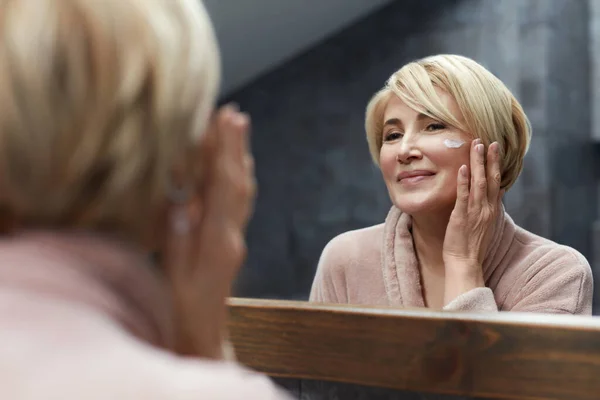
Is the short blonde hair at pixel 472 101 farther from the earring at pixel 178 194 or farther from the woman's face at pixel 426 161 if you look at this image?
the earring at pixel 178 194

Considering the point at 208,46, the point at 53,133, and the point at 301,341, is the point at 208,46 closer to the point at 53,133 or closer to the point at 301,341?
the point at 53,133

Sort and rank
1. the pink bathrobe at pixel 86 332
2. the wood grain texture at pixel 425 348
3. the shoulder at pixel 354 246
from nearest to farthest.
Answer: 1. the pink bathrobe at pixel 86 332
2. the wood grain texture at pixel 425 348
3. the shoulder at pixel 354 246

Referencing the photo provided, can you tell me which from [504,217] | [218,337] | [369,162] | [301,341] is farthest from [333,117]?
[218,337]

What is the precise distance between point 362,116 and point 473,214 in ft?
8.29

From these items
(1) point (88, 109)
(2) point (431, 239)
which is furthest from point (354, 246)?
(1) point (88, 109)

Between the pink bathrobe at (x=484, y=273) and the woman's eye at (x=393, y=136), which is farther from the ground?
the woman's eye at (x=393, y=136)

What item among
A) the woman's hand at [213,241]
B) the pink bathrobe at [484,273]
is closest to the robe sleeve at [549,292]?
the pink bathrobe at [484,273]

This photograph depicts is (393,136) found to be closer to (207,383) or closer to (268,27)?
(207,383)

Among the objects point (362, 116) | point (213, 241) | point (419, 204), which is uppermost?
point (213, 241)

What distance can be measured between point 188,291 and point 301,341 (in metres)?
0.33

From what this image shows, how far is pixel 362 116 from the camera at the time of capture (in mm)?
3602

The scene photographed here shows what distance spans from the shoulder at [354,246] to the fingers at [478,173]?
0.68ft

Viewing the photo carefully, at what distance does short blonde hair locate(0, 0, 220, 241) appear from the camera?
1.09ft

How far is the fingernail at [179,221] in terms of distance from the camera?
382mm
